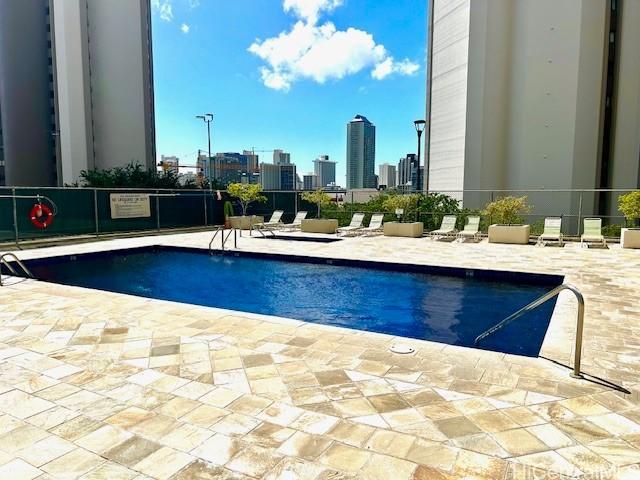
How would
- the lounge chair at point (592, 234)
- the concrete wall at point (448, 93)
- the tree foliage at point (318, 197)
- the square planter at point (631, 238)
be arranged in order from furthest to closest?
1. the concrete wall at point (448, 93)
2. the tree foliage at point (318, 197)
3. the lounge chair at point (592, 234)
4. the square planter at point (631, 238)

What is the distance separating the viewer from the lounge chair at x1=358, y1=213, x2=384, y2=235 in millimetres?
14789

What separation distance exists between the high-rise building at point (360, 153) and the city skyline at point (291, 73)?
8962 millimetres

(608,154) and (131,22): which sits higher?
(131,22)

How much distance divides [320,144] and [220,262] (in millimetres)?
37132

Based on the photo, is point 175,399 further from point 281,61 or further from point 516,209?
point 281,61

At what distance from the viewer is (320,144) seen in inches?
1796

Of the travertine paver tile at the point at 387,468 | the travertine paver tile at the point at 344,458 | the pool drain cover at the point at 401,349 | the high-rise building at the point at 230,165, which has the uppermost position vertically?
the high-rise building at the point at 230,165

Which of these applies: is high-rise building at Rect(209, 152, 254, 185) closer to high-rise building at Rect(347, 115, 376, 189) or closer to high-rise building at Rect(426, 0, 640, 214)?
high-rise building at Rect(347, 115, 376, 189)

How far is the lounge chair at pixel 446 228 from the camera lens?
43.5ft

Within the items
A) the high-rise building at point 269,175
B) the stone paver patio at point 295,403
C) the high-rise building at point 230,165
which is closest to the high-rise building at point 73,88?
the high-rise building at point 269,175

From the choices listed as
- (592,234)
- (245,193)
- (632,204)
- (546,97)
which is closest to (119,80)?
(245,193)

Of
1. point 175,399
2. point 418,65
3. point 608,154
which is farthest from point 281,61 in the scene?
point 175,399

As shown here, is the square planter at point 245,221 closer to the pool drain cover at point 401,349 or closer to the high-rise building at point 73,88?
the pool drain cover at point 401,349

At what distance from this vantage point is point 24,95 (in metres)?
44.1
